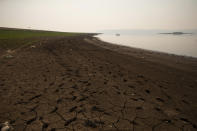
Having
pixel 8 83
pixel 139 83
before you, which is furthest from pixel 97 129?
pixel 8 83

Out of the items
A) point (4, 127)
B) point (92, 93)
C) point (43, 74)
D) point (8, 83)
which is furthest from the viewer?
point (43, 74)

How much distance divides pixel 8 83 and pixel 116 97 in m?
4.40

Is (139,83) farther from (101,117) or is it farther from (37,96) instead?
(37,96)

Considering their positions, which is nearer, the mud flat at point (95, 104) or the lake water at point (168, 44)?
the mud flat at point (95, 104)

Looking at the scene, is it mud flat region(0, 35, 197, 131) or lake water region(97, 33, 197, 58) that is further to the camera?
lake water region(97, 33, 197, 58)

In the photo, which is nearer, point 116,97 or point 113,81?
point 116,97

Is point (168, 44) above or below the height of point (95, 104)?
above

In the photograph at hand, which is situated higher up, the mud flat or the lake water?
the lake water

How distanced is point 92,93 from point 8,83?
11.6ft

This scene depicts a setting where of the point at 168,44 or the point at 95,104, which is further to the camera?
the point at 168,44

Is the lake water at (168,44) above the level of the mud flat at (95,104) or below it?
above

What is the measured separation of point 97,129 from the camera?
2.49 m

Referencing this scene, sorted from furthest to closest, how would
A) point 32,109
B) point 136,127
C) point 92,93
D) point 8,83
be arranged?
1. point 8,83
2. point 92,93
3. point 32,109
4. point 136,127

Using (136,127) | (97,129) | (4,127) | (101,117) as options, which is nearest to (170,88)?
(136,127)
